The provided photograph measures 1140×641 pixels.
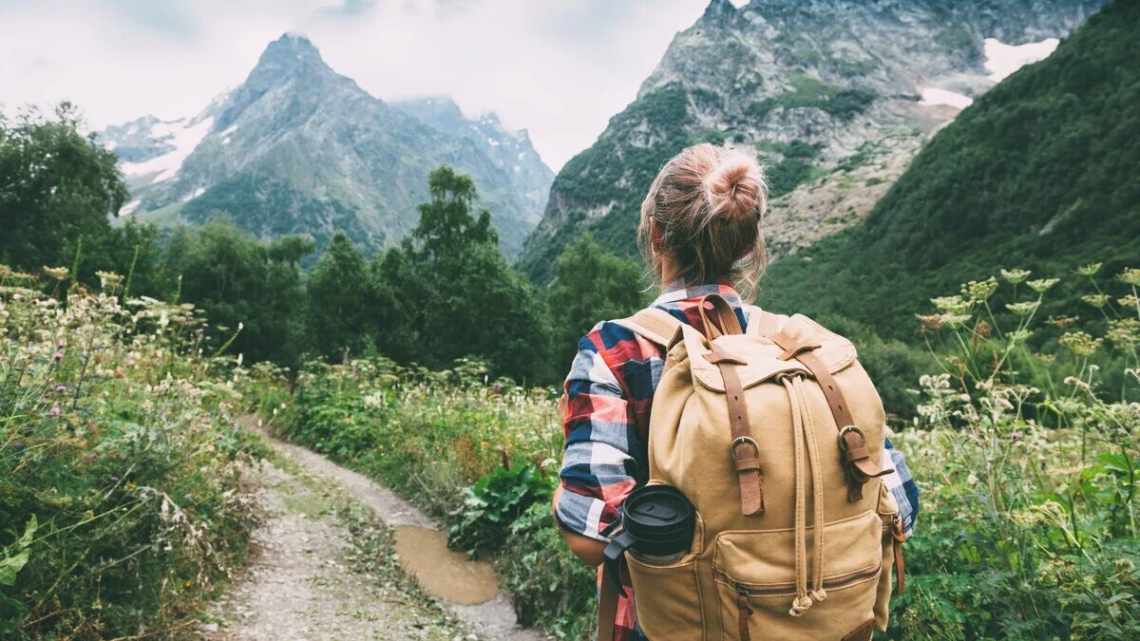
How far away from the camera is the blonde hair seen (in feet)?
4.96

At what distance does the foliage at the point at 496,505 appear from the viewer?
500cm

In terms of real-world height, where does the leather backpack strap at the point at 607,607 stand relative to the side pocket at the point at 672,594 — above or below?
below

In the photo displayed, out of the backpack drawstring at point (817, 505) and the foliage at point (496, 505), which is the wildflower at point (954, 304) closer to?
the backpack drawstring at point (817, 505)

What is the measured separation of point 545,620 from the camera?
13.2ft

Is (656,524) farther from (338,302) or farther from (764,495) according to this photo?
(338,302)

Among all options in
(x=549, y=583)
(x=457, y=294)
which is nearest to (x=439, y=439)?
(x=549, y=583)

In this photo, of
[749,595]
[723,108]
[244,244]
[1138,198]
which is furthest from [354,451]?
[723,108]

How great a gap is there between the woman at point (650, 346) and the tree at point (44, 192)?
32130 mm

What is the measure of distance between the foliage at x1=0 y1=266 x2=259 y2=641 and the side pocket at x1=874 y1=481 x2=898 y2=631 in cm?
275

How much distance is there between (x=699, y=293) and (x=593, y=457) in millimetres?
524

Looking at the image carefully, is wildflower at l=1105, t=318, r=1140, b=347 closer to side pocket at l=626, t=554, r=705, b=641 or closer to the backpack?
the backpack

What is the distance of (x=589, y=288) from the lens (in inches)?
1575

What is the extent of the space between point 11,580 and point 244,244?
36.9 meters

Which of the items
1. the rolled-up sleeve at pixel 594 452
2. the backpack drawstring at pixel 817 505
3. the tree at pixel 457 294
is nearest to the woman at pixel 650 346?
the rolled-up sleeve at pixel 594 452
